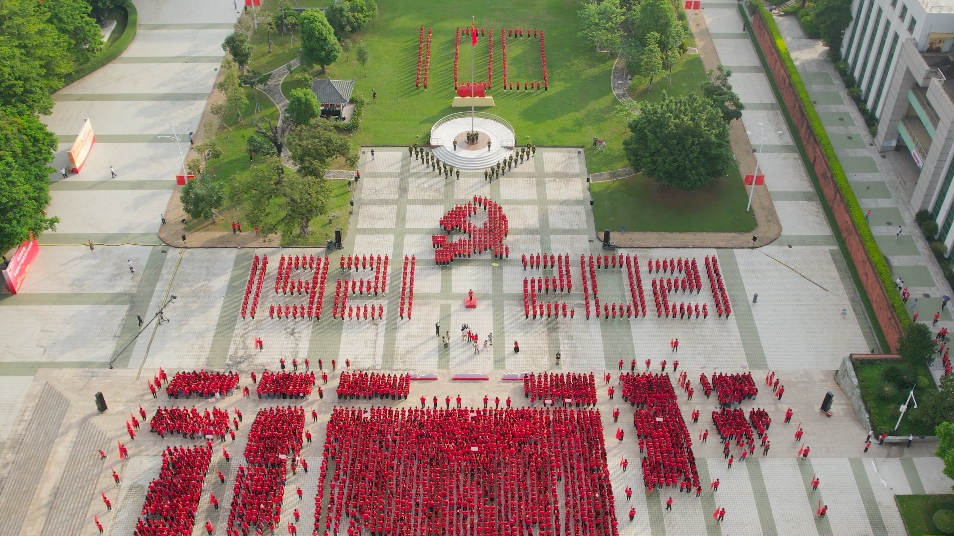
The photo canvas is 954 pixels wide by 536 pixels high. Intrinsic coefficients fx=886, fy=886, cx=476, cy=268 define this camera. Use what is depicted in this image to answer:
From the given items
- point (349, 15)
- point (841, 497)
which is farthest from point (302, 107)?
point (841, 497)

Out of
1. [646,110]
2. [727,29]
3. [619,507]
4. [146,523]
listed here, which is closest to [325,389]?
[146,523]

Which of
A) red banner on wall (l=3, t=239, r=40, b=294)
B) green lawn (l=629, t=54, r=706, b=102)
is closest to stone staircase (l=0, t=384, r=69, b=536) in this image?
red banner on wall (l=3, t=239, r=40, b=294)

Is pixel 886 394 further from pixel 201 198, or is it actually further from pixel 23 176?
pixel 23 176

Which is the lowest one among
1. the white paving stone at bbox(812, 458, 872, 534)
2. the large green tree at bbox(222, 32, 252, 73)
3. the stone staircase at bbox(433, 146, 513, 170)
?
the white paving stone at bbox(812, 458, 872, 534)

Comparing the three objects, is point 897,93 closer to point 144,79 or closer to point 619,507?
point 619,507

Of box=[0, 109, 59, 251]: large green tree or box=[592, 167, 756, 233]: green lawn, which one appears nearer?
box=[0, 109, 59, 251]: large green tree

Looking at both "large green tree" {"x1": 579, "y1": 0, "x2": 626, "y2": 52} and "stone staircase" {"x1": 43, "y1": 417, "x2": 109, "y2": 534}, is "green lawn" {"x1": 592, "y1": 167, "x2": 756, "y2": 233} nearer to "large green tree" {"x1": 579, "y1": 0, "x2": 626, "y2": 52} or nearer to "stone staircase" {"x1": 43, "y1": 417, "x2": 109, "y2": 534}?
"large green tree" {"x1": 579, "y1": 0, "x2": 626, "y2": 52}

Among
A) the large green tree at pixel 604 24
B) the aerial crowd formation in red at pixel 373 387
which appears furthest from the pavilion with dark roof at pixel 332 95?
the aerial crowd formation in red at pixel 373 387
